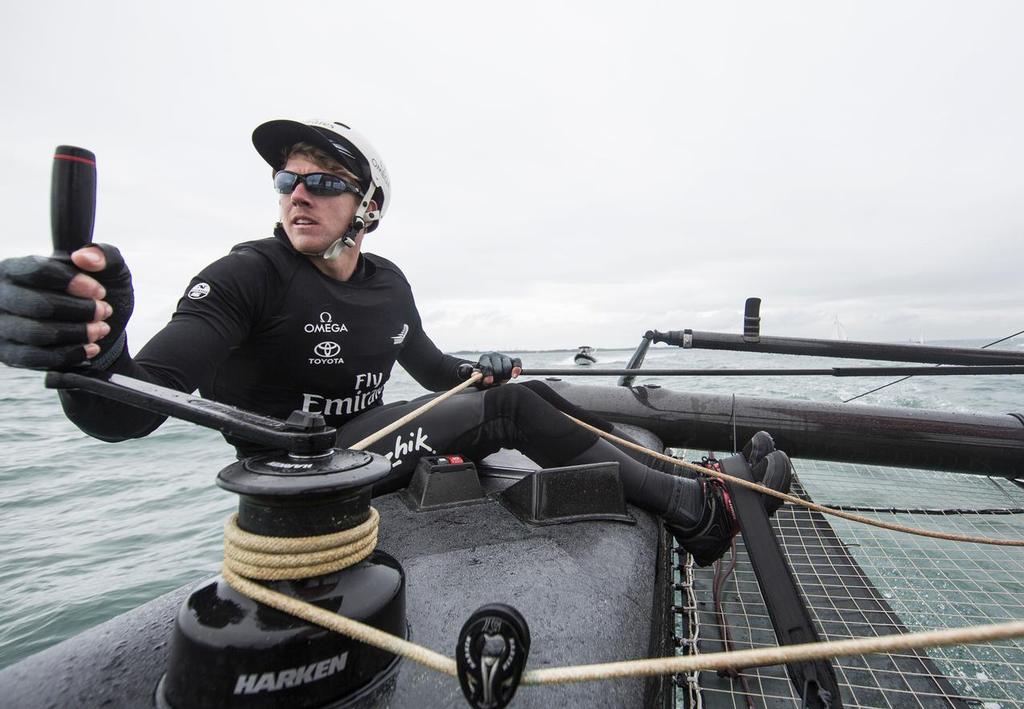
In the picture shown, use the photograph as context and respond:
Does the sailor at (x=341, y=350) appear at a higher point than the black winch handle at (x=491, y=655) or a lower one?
higher

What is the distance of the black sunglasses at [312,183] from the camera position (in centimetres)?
225

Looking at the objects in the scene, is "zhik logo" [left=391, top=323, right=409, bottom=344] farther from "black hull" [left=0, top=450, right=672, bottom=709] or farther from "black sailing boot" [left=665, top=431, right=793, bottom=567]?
"black sailing boot" [left=665, top=431, right=793, bottom=567]

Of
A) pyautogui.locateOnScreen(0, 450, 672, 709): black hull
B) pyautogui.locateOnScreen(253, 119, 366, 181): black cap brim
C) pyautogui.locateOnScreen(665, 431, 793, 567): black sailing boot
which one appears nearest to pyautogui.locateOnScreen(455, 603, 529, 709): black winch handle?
pyautogui.locateOnScreen(0, 450, 672, 709): black hull

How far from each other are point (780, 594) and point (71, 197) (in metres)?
1.86

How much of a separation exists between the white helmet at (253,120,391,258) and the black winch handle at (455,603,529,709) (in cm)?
187

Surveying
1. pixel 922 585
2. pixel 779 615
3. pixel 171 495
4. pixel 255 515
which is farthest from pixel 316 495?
pixel 171 495

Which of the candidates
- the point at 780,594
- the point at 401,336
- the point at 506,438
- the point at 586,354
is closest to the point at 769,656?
the point at 780,594

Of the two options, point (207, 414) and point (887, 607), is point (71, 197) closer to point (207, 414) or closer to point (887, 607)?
point (207, 414)

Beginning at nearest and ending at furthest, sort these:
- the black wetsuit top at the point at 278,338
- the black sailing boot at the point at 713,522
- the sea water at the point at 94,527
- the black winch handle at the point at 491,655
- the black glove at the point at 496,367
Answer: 1. the black winch handle at the point at 491,655
2. the black wetsuit top at the point at 278,338
3. the black sailing boot at the point at 713,522
4. the black glove at the point at 496,367
5. the sea water at the point at 94,527

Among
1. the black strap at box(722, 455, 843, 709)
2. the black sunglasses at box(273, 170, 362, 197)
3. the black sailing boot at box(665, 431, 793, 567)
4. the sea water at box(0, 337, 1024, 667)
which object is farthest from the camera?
the sea water at box(0, 337, 1024, 667)

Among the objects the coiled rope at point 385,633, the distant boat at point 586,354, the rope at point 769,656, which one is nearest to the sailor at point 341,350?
the coiled rope at point 385,633

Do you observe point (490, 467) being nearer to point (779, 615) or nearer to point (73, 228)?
point (779, 615)

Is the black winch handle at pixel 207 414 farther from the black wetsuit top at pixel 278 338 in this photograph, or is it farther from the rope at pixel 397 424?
the black wetsuit top at pixel 278 338

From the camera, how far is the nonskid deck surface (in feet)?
6.24
